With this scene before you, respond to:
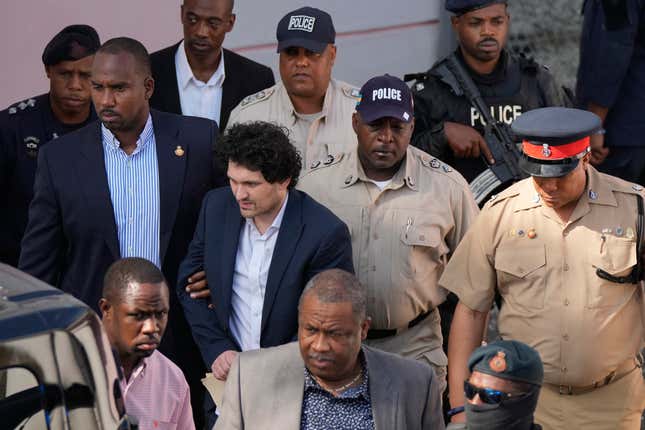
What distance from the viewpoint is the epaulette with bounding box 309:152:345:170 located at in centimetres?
644

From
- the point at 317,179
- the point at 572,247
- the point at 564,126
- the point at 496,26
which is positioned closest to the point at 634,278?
the point at 572,247

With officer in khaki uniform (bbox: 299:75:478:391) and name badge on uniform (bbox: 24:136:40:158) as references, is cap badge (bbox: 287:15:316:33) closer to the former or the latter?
officer in khaki uniform (bbox: 299:75:478:391)

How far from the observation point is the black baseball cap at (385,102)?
20.3 feet

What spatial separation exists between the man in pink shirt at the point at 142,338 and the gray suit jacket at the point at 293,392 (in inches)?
9.4

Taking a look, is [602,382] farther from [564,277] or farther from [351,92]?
[351,92]

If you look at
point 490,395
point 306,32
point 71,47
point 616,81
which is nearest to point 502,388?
point 490,395

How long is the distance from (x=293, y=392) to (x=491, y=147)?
2.41 meters

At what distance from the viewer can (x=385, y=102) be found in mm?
6207

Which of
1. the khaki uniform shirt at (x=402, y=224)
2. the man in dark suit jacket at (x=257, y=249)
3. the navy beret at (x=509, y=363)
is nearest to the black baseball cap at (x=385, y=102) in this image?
the khaki uniform shirt at (x=402, y=224)

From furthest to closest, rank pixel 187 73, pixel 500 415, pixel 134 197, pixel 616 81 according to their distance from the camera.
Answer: pixel 616 81
pixel 187 73
pixel 134 197
pixel 500 415

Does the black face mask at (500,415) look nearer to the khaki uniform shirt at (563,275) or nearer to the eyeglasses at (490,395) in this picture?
the eyeglasses at (490,395)

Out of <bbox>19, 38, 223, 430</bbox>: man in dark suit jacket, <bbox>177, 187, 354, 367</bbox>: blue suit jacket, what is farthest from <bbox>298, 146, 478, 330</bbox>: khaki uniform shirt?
<bbox>19, 38, 223, 430</bbox>: man in dark suit jacket

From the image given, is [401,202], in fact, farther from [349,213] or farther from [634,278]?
[634,278]

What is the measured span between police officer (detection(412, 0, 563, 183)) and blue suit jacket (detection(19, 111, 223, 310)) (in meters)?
1.42
